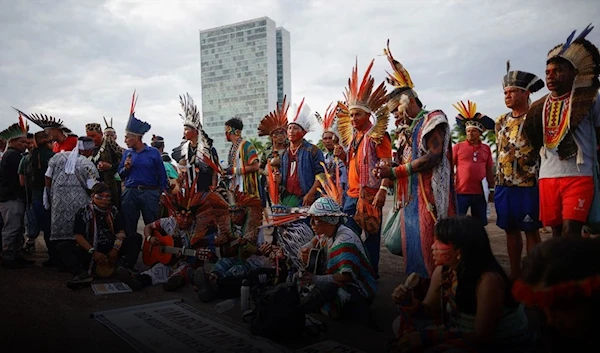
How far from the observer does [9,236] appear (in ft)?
20.8

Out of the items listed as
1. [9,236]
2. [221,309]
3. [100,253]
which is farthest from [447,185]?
[9,236]

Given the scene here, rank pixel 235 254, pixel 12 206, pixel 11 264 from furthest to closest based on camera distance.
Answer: pixel 12 206
pixel 11 264
pixel 235 254

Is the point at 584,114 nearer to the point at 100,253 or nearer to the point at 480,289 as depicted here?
the point at 480,289

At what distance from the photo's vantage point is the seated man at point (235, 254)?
14.7 feet

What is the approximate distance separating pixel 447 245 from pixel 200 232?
140 inches

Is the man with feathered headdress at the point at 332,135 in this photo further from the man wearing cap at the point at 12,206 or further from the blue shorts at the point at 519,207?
the man wearing cap at the point at 12,206

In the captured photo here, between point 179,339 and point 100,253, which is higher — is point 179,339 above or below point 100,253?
below

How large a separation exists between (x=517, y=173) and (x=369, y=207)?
143 cm

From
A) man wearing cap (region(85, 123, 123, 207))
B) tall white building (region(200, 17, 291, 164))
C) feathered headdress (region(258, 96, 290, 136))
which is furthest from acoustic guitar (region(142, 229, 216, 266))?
tall white building (region(200, 17, 291, 164))

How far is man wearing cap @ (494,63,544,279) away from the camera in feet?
13.2

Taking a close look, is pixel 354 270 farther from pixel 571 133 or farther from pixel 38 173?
pixel 38 173

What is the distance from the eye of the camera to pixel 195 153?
23.7 ft

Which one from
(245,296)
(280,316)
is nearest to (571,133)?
(280,316)

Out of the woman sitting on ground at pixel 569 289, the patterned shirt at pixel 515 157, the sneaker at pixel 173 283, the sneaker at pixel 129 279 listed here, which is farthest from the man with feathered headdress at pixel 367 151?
the sneaker at pixel 129 279
